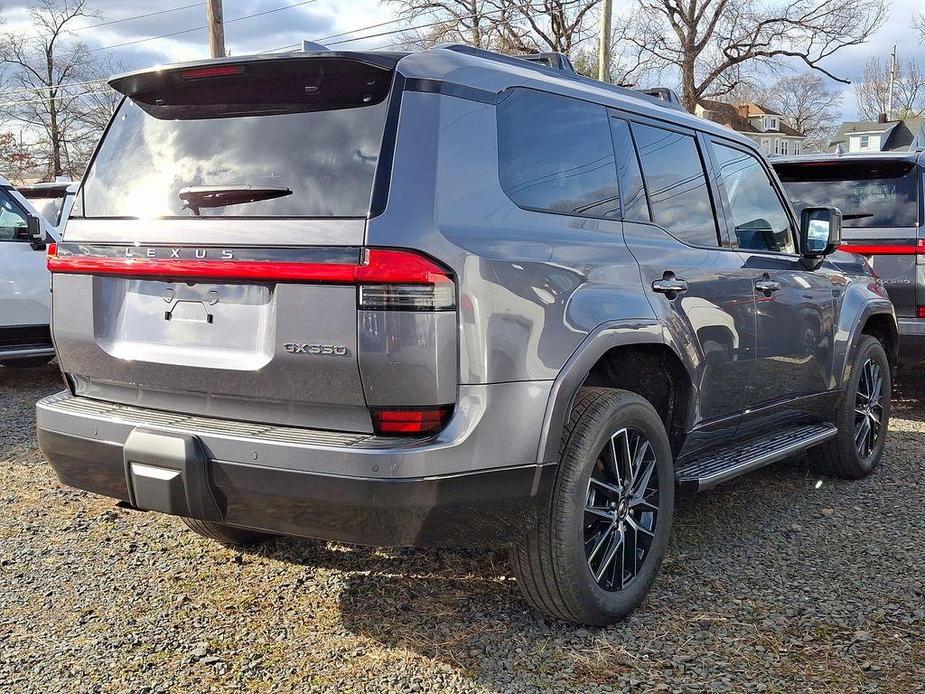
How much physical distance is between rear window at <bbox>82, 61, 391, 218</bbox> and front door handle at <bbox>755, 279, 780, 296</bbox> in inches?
85.8

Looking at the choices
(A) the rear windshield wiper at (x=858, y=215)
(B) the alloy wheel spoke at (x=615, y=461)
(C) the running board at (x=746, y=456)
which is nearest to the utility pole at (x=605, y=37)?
(A) the rear windshield wiper at (x=858, y=215)

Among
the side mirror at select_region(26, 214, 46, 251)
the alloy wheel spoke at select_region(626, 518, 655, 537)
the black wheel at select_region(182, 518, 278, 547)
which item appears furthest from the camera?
the side mirror at select_region(26, 214, 46, 251)

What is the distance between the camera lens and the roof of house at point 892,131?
159 feet

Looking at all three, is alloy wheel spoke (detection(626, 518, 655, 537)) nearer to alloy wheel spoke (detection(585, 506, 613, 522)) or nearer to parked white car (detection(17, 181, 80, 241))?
alloy wheel spoke (detection(585, 506, 613, 522))

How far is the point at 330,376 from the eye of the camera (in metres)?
2.73

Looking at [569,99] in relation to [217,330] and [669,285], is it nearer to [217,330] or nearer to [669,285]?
[669,285]

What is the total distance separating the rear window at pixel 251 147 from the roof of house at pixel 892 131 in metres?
36.1

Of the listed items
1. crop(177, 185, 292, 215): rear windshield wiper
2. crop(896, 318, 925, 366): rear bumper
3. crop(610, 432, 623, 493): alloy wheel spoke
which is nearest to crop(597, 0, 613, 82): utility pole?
crop(896, 318, 925, 366): rear bumper

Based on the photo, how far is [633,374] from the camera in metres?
3.69

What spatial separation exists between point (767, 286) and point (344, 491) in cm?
249

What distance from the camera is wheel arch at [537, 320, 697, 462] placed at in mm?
2988

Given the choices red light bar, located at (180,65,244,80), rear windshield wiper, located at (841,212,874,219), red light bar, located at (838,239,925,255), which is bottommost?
red light bar, located at (838,239,925,255)

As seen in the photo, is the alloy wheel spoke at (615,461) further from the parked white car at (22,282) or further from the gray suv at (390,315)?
the parked white car at (22,282)

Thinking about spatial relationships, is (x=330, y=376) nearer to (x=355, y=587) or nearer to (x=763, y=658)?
(x=355, y=587)
